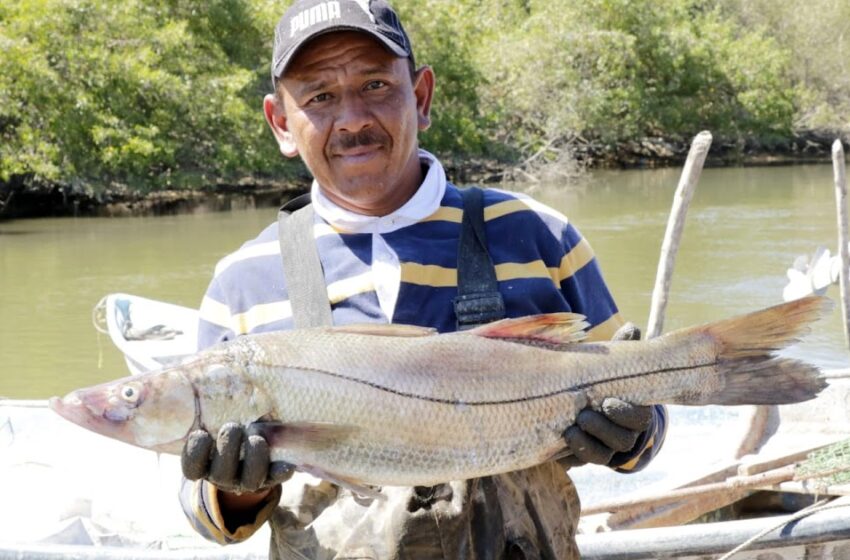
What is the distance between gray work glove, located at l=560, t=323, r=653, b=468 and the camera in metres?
2.59

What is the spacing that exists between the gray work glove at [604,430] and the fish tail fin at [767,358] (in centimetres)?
21

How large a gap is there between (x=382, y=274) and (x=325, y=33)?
61 centimetres

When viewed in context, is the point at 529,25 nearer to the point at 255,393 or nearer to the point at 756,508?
the point at 756,508

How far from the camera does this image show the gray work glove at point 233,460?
2361 millimetres

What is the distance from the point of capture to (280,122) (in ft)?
10.1

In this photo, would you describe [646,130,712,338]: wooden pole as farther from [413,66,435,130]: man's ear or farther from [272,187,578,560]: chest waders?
[272,187,578,560]: chest waders

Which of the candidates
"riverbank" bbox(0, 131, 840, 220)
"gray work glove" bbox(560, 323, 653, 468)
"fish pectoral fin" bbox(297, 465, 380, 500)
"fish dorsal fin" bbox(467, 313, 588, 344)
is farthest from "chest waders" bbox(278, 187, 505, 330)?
"riverbank" bbox(0, 131, 840, 220)

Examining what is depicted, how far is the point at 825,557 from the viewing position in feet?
17.0

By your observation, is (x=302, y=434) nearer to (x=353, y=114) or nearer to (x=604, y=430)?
(x=604, y=430)

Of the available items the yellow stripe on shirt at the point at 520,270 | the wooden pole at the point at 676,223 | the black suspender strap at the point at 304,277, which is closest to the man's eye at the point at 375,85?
the black suspender strap at the point at 304,277

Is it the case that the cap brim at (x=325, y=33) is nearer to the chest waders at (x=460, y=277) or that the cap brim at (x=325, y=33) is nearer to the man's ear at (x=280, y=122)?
the man's ear at (x=280, y=122)

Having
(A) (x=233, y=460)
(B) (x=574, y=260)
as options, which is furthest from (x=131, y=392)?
(B) (x=574, y=260)

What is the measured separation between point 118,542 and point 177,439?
3.95m

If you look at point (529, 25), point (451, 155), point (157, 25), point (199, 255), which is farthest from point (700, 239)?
point (529, 25)
